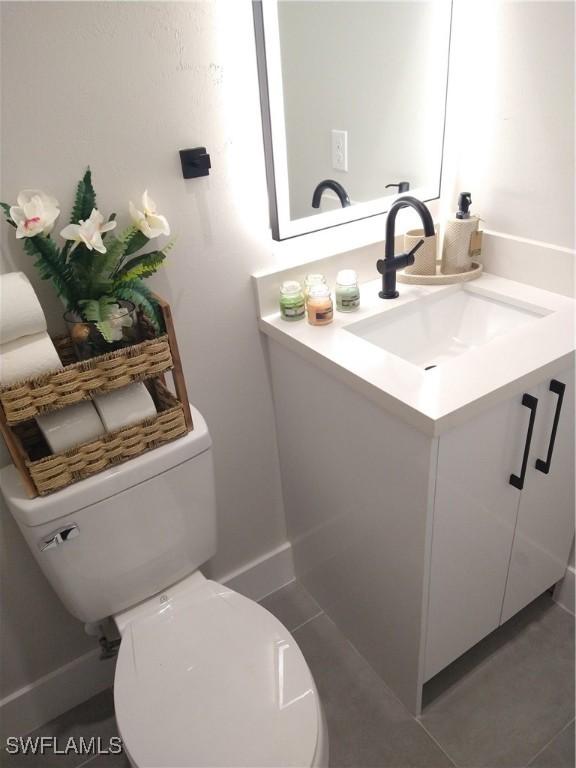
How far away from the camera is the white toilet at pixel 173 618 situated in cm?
93

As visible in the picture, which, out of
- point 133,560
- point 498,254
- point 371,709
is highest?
point 498,254

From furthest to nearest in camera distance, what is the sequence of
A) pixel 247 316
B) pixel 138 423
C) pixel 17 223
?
pixel 247 316
pixel 138 423
pixel 17 223

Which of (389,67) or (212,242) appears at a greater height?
(389,67)

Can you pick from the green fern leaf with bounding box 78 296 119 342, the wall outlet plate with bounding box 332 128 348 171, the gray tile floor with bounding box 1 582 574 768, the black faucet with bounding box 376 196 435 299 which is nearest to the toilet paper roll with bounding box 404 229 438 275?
the black faucet with bounding box 376 196 435 299

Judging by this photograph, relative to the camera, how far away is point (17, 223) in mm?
895

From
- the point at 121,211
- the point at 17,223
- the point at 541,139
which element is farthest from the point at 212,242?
the point at 541,139

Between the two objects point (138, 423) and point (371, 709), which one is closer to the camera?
point (138, 423)

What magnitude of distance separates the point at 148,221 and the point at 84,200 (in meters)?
0.11

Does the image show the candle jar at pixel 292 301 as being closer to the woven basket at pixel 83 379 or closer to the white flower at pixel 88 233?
the woven basket at pixel 83 379

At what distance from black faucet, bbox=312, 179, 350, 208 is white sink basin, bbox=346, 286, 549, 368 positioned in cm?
30

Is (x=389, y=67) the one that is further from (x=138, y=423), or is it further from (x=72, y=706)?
(x=72, y=706)

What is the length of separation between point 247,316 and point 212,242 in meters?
0.20

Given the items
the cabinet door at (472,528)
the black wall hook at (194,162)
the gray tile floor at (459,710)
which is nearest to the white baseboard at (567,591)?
the gray tile floor at (459,710)

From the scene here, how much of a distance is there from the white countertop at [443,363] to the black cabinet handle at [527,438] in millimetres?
39
